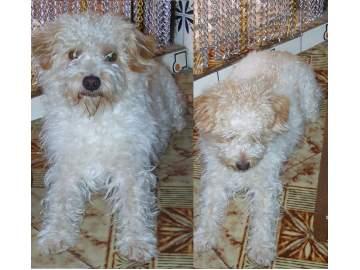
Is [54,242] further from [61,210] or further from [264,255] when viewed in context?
[264,255]

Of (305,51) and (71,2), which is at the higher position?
(71,2)

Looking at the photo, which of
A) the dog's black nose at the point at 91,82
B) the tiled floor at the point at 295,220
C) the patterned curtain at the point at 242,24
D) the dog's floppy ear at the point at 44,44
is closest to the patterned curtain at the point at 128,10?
the dog's floppy ear at the point at 44,44

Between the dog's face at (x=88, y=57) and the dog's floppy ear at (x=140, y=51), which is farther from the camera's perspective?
the dog's floppy ear at (x=140, y=51)

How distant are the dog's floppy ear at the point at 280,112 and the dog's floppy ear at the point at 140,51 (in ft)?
1.59

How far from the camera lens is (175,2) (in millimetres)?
2391

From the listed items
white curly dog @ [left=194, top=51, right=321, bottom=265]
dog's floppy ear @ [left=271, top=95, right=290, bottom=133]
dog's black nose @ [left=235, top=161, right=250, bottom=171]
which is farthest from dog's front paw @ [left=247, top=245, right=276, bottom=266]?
dog's floppy ear @ [left=271, top=95, right=290, bottom=133]

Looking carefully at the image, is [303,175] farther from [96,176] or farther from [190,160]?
[96,176]

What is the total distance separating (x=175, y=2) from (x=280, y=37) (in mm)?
410

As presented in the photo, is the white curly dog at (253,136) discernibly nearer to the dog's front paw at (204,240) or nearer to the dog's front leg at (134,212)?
the dog's front paw at (204,240)

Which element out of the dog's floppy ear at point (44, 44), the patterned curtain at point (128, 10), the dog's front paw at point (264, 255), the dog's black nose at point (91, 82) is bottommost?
the dog's front paw at point (264, 255)

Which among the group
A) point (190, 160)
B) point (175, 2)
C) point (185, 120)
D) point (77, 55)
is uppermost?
point (175, 2)

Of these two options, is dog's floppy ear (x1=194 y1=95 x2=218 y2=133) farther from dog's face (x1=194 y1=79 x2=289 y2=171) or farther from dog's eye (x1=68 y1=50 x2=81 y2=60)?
dog's eye (x1=68 y1=50 x2=81 y2=60)

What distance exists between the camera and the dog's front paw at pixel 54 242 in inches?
95.4
